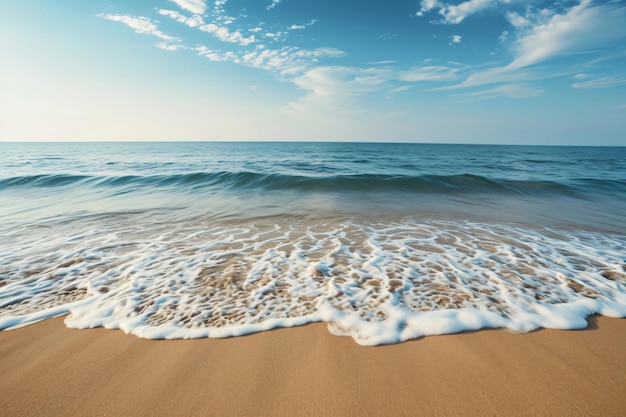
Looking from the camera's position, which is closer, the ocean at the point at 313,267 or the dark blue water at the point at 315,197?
the ocean at the point at 313,267

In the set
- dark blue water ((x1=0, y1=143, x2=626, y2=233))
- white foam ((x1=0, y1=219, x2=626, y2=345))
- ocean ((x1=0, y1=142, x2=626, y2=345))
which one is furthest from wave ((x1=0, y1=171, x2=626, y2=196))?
white foam ((x1=0, y1=219, x2=626, y2=345))

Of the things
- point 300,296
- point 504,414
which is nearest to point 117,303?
point 300,296

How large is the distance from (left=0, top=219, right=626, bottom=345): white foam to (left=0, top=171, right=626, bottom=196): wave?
6636mm

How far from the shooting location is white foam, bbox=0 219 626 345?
99.8 inches

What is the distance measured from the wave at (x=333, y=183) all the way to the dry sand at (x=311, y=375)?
9.53 meters

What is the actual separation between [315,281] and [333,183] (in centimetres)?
971

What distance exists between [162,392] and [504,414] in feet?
7.37

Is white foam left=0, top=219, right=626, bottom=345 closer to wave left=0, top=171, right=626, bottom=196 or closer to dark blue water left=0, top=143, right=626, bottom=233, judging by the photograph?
dark blue water left=0, top=143, right=626, bottom=233

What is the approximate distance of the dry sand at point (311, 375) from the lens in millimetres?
1669

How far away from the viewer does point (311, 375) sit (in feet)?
6.22

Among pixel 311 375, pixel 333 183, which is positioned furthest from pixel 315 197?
pixel 311 375

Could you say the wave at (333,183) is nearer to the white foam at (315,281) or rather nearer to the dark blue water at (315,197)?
the dark blue water at (315,197)

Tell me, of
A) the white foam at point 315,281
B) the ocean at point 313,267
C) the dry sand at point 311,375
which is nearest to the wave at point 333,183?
the ocean at point 313,267

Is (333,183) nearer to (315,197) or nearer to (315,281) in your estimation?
(315,197)
